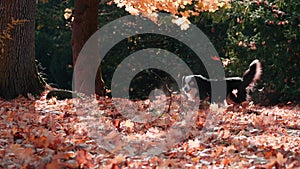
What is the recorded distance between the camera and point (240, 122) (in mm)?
6582

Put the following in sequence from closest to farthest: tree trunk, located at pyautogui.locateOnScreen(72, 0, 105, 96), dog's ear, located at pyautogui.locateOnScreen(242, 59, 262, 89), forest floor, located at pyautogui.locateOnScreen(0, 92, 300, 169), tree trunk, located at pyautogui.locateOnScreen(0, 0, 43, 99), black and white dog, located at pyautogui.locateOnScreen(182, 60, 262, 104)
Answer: forest floor, located at pyautogui.locateOnScreen(0, 92, 300, 169) < tree trunk, located at pyautogui.locateOnScreen(0, 0, 43, 99) < tree trunk, located at pyautogui.locateOnScreen(72, 0, 105, 96) < dog's ear, located at pyautogui.locateOnScreen(242, 59, 262, 89) < black and white dog, located at pyautogui.locateOnScreen(182, 60, 262, 104)

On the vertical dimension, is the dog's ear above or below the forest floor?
above

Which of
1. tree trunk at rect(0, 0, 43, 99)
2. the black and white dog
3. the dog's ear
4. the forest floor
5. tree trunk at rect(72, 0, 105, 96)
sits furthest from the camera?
the black and white dog

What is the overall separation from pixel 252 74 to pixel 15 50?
416 centimetres

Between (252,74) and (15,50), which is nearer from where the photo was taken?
(15,50)

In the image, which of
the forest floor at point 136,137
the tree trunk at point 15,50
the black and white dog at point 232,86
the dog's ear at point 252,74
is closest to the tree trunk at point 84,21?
the tree trunk at point 15,50

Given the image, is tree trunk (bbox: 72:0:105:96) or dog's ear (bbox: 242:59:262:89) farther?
dog's ear (bbox: 242:59:262:89)

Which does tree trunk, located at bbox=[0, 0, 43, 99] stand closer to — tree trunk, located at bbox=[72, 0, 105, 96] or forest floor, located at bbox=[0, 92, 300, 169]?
forest floor, located at bbox=[0, 92, 300, 169]

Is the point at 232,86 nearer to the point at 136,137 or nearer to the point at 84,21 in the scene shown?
the point at 84,21

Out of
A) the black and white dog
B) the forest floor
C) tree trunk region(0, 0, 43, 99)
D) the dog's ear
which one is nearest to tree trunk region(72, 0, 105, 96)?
tree trunk region(0, 0, 43, 99)

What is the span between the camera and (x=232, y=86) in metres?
9.95

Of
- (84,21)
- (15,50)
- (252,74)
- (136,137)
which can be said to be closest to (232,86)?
(252,74)

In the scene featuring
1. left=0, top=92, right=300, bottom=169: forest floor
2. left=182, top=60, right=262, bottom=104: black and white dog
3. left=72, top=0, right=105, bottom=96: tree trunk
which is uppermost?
left=72, top=0, right=105, bottom=96: tree trunk

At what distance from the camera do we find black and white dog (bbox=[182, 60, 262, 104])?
9.66 meters
